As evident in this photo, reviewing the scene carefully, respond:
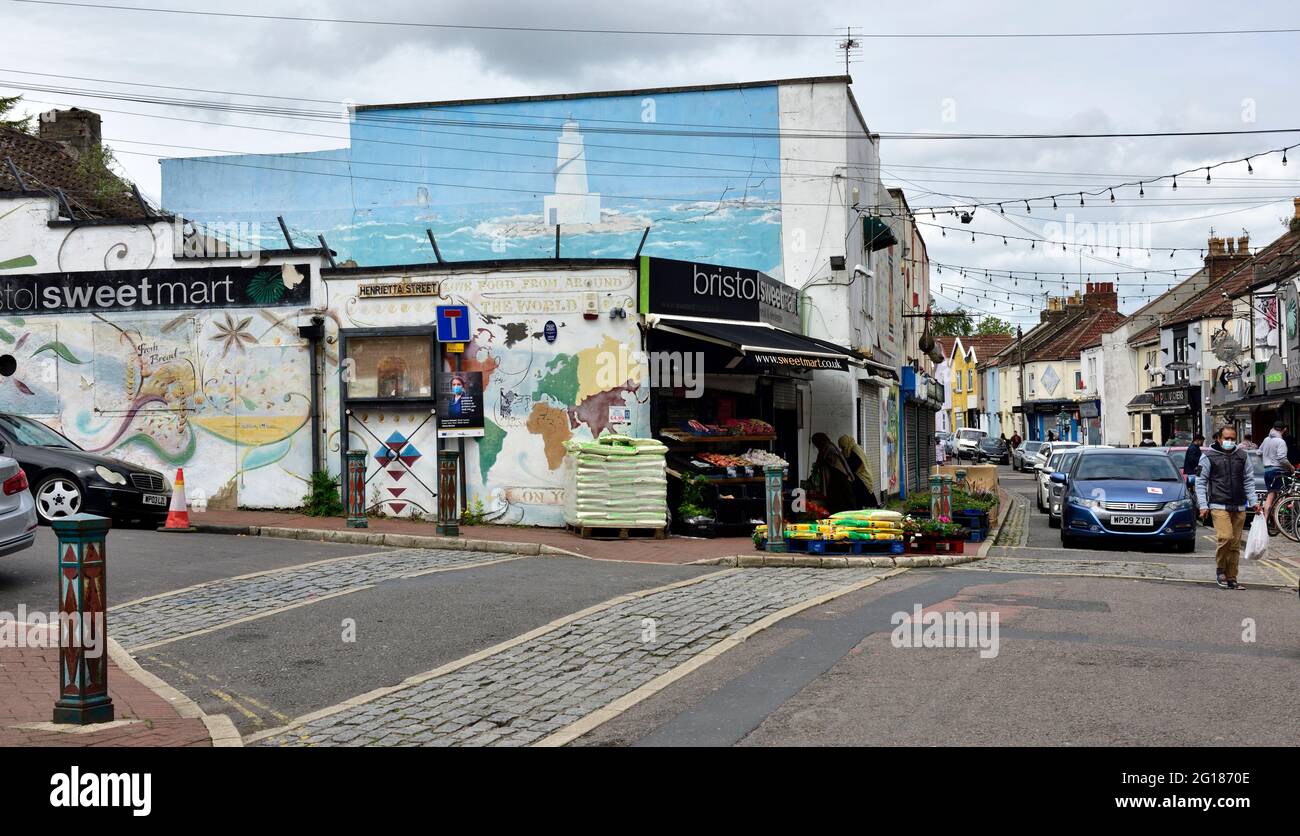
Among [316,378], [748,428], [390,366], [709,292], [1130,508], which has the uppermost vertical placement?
[709,292]

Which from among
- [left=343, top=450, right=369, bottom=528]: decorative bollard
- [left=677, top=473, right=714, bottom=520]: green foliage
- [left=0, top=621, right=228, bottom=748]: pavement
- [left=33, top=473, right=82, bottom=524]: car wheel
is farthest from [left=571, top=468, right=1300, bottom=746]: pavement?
[left=33, top=473, right=82, bottom=524]: car wheel

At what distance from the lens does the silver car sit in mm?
10852

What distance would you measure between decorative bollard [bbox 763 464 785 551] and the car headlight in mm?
8398

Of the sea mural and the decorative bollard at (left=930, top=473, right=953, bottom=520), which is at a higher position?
the sea mural

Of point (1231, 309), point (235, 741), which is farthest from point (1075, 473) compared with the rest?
point (1231, 309)

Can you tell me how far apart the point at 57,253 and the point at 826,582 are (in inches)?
544

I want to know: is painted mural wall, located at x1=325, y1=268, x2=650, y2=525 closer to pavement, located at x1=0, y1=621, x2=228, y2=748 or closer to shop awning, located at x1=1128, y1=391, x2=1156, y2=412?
pavement, located at x1=0, y1=621, x2=228, y2=748

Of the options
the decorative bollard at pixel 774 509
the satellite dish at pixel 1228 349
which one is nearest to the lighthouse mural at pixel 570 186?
the decorative bollard at pixel 774 509

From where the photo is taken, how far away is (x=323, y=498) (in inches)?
740

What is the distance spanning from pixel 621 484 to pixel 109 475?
6689mm

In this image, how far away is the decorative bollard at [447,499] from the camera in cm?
1656

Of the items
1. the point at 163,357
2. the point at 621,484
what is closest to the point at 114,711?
the point at 621,484

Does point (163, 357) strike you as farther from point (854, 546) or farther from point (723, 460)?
point (854, 546)

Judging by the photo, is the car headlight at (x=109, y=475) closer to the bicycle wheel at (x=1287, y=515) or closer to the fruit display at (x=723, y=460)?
the fruit display at (x=723, y=460)
